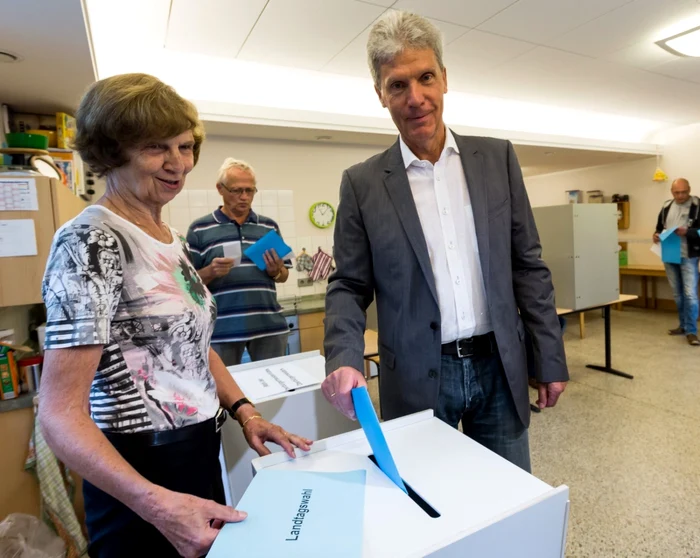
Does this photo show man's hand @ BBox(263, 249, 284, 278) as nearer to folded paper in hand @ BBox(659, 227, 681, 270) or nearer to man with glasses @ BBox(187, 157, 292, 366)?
man with glasses @ BBox(187, 157, 292, 366)

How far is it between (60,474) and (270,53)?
9.79 feet

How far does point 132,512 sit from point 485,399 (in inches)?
32.0

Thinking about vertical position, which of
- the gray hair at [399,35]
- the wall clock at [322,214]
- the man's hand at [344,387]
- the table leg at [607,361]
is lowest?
the table leg at [607,361]

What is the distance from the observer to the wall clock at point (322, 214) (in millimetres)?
4332

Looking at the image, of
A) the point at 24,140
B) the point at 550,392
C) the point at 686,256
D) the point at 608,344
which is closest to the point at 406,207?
the point at 550,392

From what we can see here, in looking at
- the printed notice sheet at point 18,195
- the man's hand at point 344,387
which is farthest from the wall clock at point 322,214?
the man's hand at point 344,387

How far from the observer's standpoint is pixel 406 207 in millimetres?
1053

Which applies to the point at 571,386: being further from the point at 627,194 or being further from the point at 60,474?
the point at 627,194

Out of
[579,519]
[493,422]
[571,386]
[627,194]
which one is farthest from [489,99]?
[493,422]

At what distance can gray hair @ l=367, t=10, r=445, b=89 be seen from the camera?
0.98 meters

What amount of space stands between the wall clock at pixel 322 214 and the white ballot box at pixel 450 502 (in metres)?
3.65

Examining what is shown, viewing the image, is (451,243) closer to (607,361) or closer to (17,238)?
(17,238)

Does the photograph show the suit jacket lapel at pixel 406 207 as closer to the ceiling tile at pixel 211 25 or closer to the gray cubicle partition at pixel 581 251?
the ceiling tile at pixel 211 25

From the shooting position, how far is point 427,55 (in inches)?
39.3
